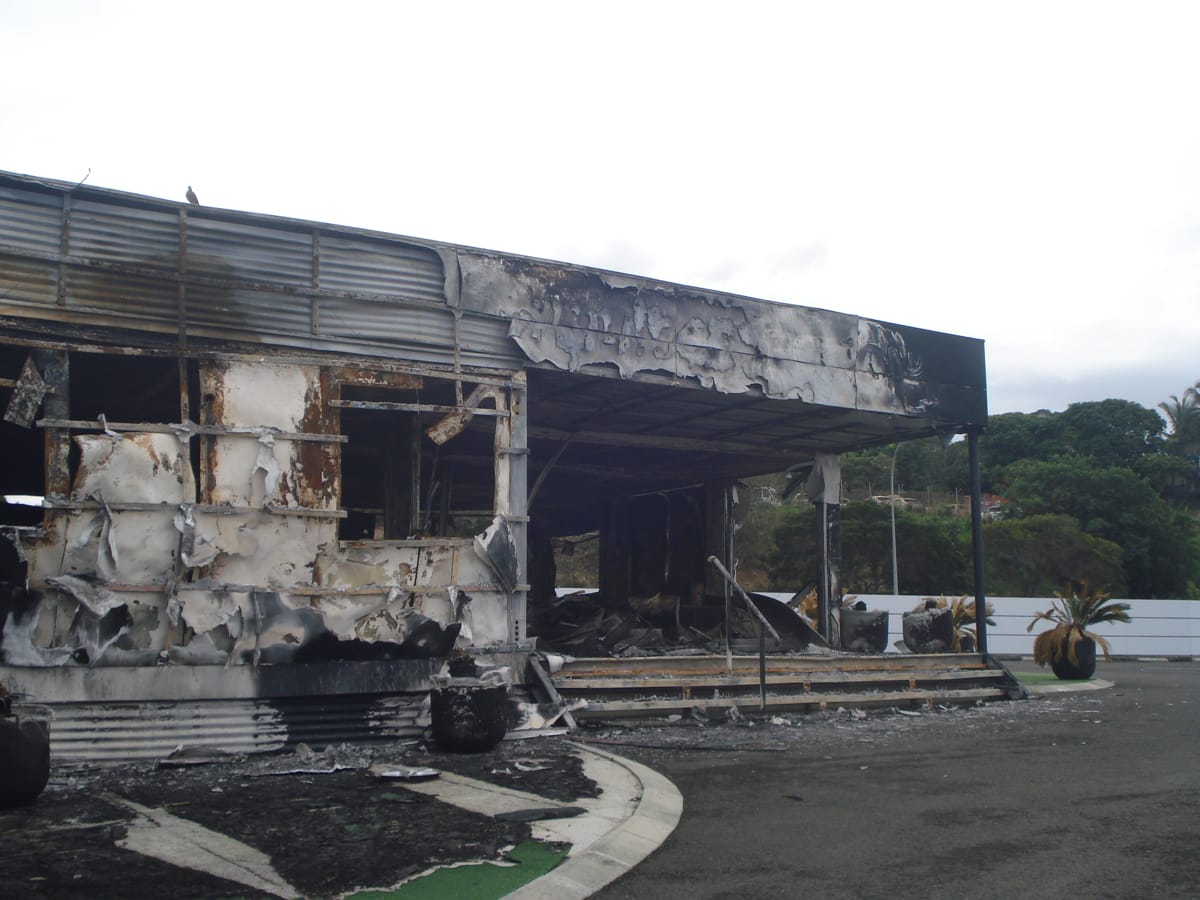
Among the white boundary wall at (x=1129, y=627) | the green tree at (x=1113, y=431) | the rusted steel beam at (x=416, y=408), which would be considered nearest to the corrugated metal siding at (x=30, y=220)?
the rusted steel beam at (x=416, y=408)

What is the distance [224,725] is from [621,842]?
450cm

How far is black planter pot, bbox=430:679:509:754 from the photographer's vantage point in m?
8.38

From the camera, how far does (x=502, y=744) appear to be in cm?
889

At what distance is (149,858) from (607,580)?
1686 cm

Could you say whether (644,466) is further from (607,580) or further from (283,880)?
(283,880)

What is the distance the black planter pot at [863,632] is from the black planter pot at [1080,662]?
15.5 ft

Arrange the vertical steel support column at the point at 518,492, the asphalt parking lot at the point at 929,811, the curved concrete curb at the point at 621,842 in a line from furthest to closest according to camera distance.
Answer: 1. the vertical steel support column at the point at 518,492
2. the asphalt parking lot at the point at 929,811
3. the curved concrete curb at the point at 621,842

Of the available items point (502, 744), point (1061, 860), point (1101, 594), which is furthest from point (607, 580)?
point (1061, 860)

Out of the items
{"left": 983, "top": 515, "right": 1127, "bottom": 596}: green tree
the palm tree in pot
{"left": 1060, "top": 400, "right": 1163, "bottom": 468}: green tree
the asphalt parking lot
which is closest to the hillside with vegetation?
{"left": 983, "top": 515, "right": 1127, "bottom": 596}: green tree

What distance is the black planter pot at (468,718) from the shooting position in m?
8.38

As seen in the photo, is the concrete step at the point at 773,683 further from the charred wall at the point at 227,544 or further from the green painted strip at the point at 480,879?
the green painted strip at the point at 480,879

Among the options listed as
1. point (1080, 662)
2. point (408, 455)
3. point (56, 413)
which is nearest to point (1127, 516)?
point (1080, 662)

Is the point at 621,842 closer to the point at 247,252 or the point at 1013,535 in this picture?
the point at 247,252

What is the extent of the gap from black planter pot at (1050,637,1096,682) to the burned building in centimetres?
1015
